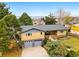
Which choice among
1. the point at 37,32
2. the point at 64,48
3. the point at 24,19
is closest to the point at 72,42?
the point at 64,48

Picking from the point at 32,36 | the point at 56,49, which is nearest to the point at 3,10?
the point at 32,36

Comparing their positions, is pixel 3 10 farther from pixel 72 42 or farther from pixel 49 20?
pixel 72 42

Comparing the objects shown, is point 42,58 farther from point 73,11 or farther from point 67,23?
point 73,11

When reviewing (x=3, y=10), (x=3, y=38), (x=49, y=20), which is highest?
(x=3, y=10)

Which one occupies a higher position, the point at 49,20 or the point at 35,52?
the point at 49,20

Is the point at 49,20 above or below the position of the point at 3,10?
below

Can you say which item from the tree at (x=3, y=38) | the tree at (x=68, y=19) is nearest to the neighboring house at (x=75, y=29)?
the tree at (x=68, y=19)

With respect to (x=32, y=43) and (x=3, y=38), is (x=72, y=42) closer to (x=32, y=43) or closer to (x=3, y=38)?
(x=32, y=43)

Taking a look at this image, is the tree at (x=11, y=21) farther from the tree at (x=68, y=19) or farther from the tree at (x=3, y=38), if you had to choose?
the tree at (x=68, y=19)
